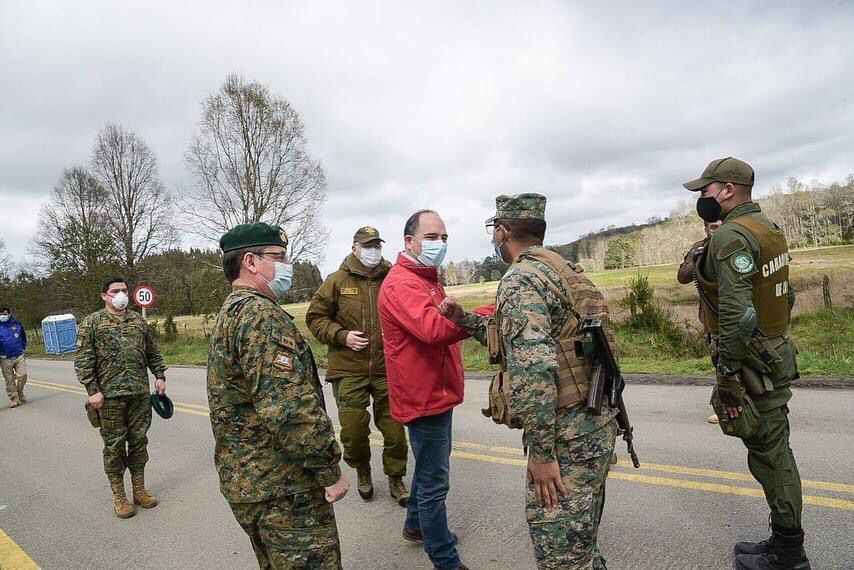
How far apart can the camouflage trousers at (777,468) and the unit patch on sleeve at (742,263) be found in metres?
0.77

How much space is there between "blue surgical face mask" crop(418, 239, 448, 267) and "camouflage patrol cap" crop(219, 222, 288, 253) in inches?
38.4

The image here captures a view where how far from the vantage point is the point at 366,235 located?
14.0ft

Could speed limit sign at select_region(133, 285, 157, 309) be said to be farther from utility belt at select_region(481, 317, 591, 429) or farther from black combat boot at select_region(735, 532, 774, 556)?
black combat boot at select_region(735, 532, 774, 556)

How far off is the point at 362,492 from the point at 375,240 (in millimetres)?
2080

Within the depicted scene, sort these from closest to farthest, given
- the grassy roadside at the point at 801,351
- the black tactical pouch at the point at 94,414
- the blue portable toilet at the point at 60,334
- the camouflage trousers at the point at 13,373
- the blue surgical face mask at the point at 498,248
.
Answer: the blue surgical face mask at the point at 498,248 < the black tactical pouch at the point at 94,414 < the grassy roadside at the point at 801,351 < the camouflage trousers at the point at 13,373 < the blue portable toilet at the point at 60,334

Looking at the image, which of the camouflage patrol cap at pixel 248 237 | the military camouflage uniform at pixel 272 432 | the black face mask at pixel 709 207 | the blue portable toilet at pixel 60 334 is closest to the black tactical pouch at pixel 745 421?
the black face mask at pixel 709 207

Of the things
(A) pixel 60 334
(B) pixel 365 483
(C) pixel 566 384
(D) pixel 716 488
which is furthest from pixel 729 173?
(A) pixel 60 334

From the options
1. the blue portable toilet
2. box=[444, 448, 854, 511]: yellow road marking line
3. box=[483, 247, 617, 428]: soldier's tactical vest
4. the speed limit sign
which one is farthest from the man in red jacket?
the blue portable toilet

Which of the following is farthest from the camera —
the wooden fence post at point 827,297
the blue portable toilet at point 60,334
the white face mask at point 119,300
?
the blue portable toilet at point 60,334

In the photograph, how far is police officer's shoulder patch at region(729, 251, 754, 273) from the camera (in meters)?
2.67

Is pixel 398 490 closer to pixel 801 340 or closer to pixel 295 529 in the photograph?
pixel 295 529

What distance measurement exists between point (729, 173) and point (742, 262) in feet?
1.99

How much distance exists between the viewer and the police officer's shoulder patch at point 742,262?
8.75 ft

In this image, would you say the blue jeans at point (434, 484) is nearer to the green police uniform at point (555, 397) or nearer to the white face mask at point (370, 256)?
the green police uniform at point (555, 397)
